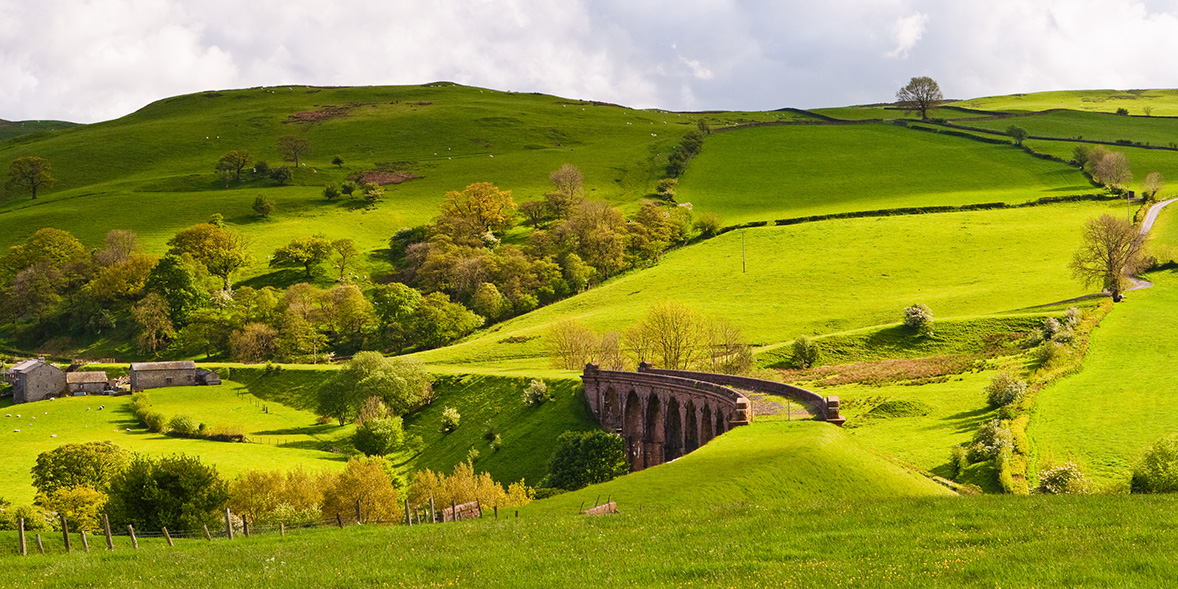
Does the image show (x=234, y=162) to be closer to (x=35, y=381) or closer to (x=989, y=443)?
A: (x=35, y=381)

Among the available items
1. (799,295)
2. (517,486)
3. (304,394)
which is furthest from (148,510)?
(799,295)

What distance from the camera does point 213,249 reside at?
144m

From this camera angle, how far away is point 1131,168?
153 metres

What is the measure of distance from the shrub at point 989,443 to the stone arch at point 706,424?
17.6 metres

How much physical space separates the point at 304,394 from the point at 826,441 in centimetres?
7935

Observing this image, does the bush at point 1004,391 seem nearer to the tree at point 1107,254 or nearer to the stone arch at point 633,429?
the stone arch at point 633,429

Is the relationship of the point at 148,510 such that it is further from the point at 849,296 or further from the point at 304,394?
the point at 849,296

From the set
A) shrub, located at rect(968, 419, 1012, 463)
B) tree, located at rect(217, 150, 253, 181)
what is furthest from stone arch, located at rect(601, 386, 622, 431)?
tree, located at rect(217, 150, 253, 181)

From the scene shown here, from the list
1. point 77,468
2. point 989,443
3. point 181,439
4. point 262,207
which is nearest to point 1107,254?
point 989,443

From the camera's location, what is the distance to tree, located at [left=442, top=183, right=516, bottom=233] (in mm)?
156625

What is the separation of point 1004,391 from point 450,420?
5055cm

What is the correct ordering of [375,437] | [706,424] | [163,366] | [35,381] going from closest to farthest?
1. [706,424]
2. [375,437]
3. [35,381]
4. [163,366]

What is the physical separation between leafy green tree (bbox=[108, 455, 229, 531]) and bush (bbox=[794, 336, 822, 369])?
160ft

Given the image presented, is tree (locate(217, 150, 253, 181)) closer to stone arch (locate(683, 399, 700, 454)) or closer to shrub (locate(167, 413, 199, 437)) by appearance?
shrub (locate(167, 413, 199, 437))
